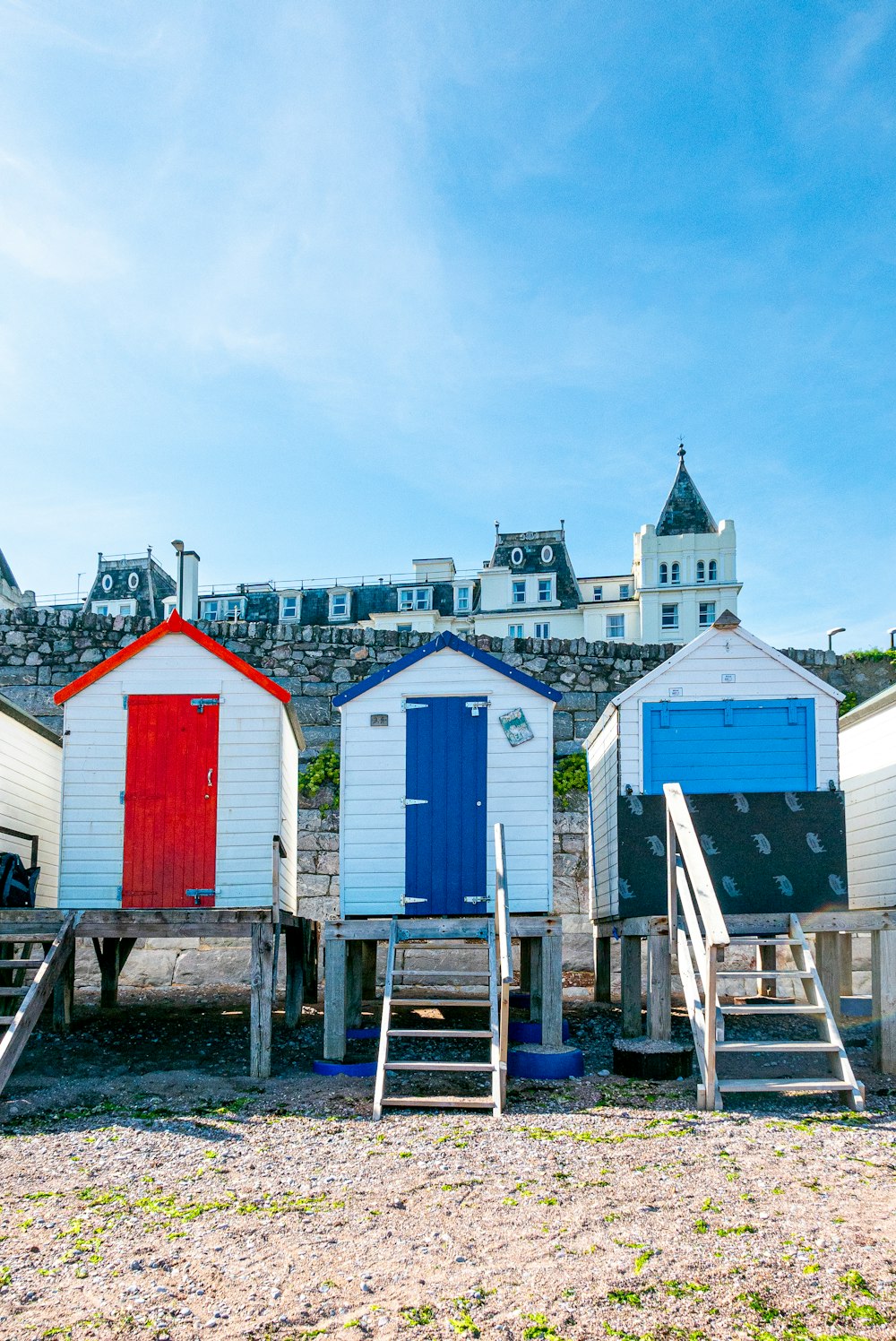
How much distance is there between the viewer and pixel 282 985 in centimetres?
1459

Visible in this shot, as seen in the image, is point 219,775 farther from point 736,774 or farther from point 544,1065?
point 736,774

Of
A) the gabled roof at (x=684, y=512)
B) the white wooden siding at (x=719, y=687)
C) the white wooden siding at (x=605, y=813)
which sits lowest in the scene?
the white wooden siding at (x=605, y=813)

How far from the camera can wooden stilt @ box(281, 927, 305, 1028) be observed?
38.1ft

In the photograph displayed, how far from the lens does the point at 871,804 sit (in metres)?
11.2

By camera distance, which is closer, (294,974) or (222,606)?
(294,974)

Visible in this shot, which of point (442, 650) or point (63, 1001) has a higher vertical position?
point (442, 650)

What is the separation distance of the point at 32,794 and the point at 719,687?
Answer: 7.18m

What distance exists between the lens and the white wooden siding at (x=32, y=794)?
11039 millimetres

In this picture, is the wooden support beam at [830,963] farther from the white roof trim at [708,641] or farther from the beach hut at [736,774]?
the white roof trim at [708,641]

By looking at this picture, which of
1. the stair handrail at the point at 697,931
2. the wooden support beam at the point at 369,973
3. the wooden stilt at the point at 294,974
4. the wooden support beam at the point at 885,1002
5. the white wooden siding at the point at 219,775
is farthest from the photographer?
the wooden support beam at the point at 369,973

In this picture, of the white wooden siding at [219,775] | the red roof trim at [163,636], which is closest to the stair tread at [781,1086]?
the white wooden siding at [219,775]

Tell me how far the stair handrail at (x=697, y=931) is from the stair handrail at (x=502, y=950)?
1297 mm

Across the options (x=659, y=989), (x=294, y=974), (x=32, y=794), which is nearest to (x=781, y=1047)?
(x=659, y=989)

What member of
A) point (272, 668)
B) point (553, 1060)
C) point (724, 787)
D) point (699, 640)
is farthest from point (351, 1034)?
point (272, 668)
